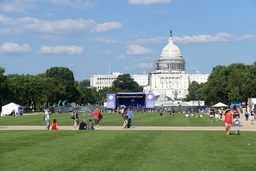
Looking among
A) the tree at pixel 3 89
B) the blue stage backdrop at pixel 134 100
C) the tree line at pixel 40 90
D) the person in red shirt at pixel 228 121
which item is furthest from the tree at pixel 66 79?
the person in red shirt at pixel 228 121

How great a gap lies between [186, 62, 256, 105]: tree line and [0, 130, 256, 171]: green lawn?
3273 inches

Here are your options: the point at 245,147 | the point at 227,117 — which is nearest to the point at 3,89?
the point at 227,117

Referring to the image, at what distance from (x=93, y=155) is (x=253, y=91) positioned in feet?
297

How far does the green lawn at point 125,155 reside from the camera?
18.8 m

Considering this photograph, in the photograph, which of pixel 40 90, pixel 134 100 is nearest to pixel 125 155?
pixel 134 100

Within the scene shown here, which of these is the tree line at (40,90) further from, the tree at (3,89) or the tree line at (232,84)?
the tree line at (232,84)

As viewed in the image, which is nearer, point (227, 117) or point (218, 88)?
point (227, 117)

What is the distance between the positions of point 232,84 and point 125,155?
10773 cm

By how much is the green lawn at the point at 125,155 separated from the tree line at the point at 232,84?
83122 millimetres

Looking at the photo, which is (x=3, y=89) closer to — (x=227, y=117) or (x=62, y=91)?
(x=62, y=91)

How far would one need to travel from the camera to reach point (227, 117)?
3531 centimetres

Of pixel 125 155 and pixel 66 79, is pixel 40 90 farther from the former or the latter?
pixel 125 155

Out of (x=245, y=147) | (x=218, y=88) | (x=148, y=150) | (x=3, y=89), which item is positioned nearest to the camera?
(x=148, y=150)

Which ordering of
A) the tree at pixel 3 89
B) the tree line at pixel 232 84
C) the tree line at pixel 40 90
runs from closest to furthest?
the tree at pixel 3 89, the tree line at pixel 232 84, the tree line at pixel 40 90
